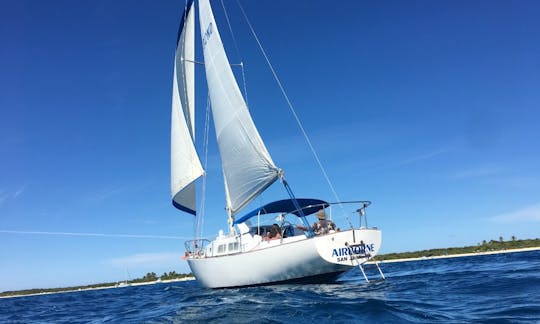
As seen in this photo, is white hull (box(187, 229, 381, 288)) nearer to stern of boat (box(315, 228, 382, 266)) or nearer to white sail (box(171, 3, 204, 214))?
stern of boat (box(315, 228, 382, 266))

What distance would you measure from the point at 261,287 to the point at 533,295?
36.8 ft

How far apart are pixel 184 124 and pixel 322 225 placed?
1249cm

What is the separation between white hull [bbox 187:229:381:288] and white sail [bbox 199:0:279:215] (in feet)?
11.1

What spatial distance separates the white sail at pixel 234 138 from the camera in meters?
20.2

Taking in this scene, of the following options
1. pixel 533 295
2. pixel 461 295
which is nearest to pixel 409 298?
pixel 461 295

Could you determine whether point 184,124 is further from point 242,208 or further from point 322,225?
point 322,225

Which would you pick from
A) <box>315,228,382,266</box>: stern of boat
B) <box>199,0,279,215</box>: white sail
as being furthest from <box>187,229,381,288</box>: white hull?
<box>199,0,279,215</box>: white sail

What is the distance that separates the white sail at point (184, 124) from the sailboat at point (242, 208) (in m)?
0.07

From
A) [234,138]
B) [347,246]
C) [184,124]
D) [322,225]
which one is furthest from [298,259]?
[184,124]

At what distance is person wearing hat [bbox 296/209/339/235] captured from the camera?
1856 cm

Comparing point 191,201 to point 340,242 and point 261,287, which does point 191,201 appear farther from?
point 340,242

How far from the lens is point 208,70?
23844 mm

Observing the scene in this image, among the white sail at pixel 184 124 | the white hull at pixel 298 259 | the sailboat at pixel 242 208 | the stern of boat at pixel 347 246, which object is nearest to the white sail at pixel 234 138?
the sailboat at pixel 242 208

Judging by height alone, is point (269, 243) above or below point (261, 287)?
above
